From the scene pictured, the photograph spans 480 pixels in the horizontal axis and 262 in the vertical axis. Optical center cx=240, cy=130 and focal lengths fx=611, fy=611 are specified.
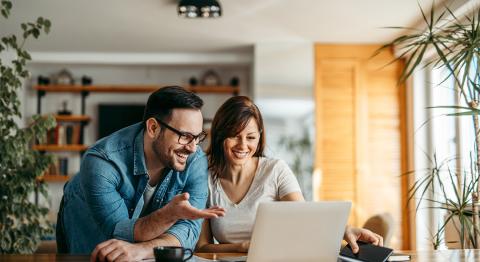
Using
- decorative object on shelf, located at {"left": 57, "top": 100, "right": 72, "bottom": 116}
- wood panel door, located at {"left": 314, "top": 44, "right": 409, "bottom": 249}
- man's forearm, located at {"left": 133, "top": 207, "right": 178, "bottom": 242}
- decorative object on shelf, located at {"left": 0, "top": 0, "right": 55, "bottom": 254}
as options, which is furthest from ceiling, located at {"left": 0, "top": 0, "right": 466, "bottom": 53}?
man's forearm, located at {"left": 133, "top": 207, "right": 178, "bottom": 242}

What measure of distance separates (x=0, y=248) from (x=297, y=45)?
3663 millimetres

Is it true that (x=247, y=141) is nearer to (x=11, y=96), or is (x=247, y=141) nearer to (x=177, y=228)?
(x=177, y=228)

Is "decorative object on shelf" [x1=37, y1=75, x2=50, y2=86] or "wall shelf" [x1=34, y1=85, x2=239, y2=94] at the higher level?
"decorative object on shelf" [x1=37, y1=75, x2=50, y2=86]

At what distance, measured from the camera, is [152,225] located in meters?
2.03

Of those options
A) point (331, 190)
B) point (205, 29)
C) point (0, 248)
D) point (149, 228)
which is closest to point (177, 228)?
point (149, 228)

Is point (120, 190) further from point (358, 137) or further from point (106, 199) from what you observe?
point (358, 137)

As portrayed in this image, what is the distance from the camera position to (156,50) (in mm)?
6848

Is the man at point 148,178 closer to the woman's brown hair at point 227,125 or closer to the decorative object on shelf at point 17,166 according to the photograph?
the woman's brown hair at point 227,125

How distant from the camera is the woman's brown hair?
2607 mm

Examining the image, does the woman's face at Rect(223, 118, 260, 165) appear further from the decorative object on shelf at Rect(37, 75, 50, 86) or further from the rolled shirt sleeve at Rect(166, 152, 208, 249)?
the decorative object on shelf at Rect(37, 75, 50, 86)

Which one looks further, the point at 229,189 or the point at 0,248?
the point at 0,248

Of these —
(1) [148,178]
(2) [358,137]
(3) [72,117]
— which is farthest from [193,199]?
(3) [72,117]

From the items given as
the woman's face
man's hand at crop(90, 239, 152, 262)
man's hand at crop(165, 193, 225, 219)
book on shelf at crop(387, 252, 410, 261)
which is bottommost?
book on shelf at crop(387, 252, 410, 261)

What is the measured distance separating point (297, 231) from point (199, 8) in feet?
10.8
